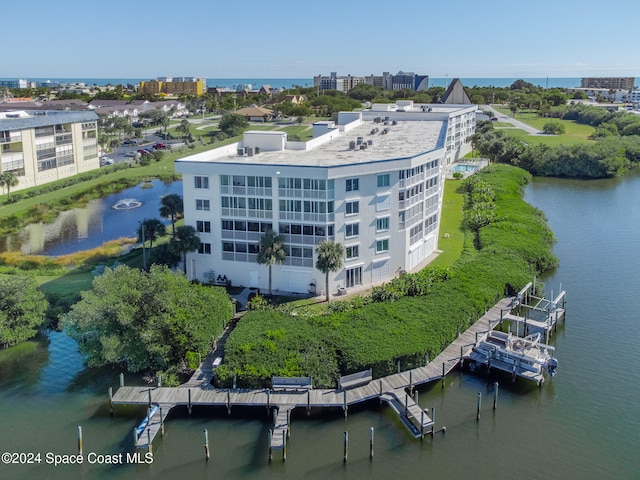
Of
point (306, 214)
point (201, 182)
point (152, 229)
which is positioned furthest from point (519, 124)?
point (201, 182)

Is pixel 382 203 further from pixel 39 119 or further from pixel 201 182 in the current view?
pixel 39 119

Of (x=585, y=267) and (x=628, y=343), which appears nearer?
(x=628, y=343)

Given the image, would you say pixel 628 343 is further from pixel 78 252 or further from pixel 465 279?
pixel 78 252

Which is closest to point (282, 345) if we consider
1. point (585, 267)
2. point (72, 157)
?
point (585, 267)

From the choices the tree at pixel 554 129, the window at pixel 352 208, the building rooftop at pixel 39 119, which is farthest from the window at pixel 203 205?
the tree at pixel 554 129

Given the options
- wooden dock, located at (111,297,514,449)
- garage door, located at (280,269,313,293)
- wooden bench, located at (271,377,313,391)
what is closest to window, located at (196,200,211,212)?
garage door, located at (280,269,313,293)

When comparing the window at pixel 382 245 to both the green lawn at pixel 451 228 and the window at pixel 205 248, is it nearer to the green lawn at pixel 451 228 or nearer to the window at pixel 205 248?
the green lawn at pixel 451 228
